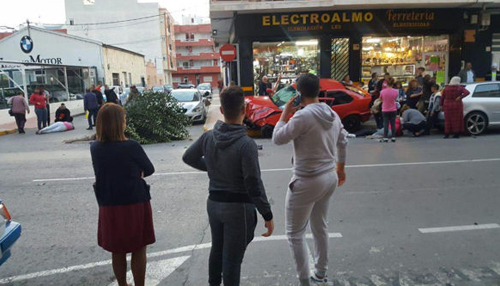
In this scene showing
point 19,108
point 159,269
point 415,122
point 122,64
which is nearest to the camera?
point 159,269

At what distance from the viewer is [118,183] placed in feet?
10.0

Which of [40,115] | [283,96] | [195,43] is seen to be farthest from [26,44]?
[195,43]

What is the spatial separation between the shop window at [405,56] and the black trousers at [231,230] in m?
15.7

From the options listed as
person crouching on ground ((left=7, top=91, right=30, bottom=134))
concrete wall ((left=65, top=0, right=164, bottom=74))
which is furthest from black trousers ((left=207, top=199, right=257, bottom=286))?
concrete wall ((left=65, top=0, right=164, bottom=74))

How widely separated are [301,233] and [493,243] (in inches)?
98.0

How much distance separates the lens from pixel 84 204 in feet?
20.3

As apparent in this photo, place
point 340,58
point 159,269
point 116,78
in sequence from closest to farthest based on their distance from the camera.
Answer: point 159,269, point 340,58, point 116,78

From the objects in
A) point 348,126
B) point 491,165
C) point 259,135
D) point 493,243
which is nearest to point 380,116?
point 348,126

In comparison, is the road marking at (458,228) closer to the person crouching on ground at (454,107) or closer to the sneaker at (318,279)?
the sneaker at (318,279)

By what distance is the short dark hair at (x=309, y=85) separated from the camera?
10.4 feet

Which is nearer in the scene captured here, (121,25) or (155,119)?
(155,119)

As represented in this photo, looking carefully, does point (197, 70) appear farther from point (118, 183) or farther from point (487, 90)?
point (118, 183)

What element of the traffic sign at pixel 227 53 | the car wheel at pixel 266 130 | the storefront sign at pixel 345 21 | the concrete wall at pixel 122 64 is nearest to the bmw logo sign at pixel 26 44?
the concrete wall at pixel 122 64

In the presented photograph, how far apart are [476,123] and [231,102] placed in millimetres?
10559
